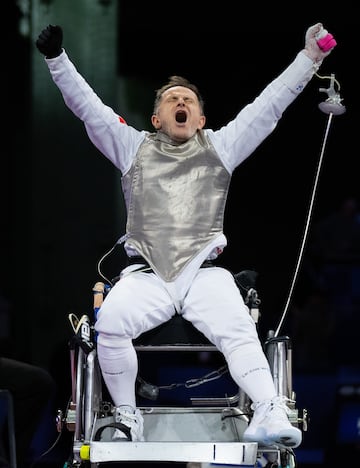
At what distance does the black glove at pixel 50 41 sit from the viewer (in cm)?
322

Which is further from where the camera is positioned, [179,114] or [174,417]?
[179,114]

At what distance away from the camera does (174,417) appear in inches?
129

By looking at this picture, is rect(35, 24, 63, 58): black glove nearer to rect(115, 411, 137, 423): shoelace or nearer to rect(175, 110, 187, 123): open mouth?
rect(175, 110, 187, 123): open mouth

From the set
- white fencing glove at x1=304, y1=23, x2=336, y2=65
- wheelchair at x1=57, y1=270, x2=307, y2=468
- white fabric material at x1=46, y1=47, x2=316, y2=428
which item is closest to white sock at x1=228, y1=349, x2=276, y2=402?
white fabric material at x1=46, y1=47, x2=316, y2=428

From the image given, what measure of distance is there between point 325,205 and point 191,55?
1608 millimetres

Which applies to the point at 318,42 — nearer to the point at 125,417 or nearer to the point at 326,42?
the point at 326,42

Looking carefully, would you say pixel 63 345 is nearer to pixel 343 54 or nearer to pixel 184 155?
pixel 184 155

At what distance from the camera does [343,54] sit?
225 inches

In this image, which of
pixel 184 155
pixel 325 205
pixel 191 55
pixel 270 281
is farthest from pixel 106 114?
pixel 325 205

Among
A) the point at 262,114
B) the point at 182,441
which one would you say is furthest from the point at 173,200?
the point at 182,441

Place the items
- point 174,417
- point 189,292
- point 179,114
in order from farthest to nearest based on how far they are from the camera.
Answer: point 179,114 → point 174,417 → point 189,292

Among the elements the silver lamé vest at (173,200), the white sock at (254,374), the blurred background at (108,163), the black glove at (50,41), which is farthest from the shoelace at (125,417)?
the blurred background at (108,163)

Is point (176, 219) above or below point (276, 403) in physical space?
above

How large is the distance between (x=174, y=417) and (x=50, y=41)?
1349mm
